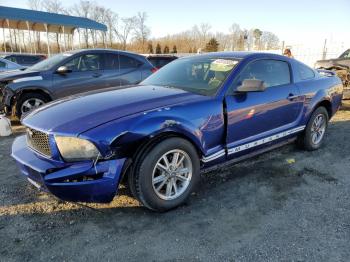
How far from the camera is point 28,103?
6.88 metres

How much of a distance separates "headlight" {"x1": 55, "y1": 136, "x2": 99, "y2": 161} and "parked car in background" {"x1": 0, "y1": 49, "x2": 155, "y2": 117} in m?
4.11

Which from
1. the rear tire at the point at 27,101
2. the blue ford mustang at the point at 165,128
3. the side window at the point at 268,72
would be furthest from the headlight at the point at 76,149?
the rear tire at the point at 27,101

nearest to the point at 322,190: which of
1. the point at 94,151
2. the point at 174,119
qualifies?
the point at 174,119

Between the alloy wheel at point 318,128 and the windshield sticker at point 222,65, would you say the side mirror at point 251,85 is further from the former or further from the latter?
the alloy wheel at point 318,128

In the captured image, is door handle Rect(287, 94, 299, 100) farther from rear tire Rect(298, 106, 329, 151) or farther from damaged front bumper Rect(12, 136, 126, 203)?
damaged front bumper Rect(12, 136, 126, 203)

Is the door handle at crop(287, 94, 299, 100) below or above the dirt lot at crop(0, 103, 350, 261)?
above

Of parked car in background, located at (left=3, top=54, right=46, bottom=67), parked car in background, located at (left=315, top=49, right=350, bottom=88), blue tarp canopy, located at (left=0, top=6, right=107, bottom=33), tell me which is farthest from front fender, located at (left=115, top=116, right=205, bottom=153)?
blue tarp canopy, located at (left=0, top=6, right=107, bottom=33)

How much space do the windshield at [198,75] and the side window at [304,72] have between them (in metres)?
1.41

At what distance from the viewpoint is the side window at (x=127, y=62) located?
786 cm

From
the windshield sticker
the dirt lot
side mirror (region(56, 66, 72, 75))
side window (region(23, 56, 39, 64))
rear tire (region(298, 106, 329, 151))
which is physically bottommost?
the dirt lot

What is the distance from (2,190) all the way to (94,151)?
1.77m

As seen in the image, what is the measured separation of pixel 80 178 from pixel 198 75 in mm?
2009

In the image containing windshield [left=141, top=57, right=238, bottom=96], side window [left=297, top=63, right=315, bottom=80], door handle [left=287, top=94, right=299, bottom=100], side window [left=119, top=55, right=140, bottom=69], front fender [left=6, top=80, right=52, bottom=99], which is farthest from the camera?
side window [left=119, top=55, right=140, bottom=69]

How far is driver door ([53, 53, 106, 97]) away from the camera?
7062 mm
